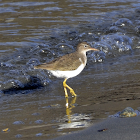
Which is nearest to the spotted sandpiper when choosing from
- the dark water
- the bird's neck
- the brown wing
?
the brown wing

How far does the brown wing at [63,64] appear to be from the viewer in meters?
5.93

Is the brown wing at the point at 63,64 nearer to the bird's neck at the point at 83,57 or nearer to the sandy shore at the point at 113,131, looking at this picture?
the bird's neck at the point at 83,57

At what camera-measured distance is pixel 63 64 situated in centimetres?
604

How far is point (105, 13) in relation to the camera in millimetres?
Result: 12523

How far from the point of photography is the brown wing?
19.5 feet

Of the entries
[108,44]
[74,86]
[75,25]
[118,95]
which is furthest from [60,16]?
[118,95]

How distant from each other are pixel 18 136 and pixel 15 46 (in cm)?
519

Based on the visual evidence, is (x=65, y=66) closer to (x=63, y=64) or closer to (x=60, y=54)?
(x=63, y=64)

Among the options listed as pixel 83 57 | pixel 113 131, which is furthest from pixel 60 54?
pixel 113 131

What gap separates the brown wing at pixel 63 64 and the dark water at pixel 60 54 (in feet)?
1.65

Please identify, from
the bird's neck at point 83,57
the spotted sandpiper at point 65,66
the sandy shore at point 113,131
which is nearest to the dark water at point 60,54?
the sandy shore at point 113,131

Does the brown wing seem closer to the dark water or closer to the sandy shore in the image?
the dark water

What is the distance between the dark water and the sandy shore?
24 centimetres

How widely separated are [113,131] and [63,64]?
2.28 m
